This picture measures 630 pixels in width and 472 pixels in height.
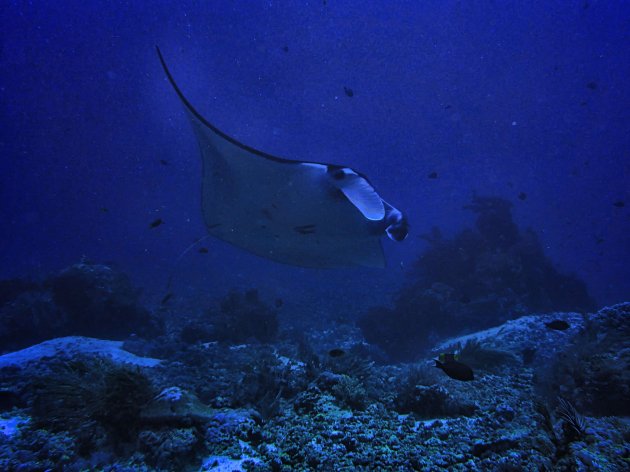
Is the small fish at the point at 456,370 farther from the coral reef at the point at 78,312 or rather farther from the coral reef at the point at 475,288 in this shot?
the coral reef at the point at 78,312

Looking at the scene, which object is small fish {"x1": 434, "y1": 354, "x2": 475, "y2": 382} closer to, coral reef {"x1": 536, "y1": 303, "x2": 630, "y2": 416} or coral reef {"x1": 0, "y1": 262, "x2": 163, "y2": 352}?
coral reef {"x1": 536, "y1": 303, "x2": 630, "y2": 416}

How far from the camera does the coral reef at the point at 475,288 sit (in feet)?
30.4

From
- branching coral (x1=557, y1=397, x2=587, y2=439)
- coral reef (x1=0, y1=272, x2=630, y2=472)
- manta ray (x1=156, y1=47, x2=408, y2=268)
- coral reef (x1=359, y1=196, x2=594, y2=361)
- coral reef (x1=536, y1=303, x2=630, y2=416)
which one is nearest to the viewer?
branching coral (x1=557, y1=397, x2=587, y2=439)

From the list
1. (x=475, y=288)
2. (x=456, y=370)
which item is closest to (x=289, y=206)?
(x=456, y=370)

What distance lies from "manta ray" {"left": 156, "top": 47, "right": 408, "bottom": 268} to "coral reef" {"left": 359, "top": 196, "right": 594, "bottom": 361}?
5615mm

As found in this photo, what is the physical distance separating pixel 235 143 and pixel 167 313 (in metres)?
11.4

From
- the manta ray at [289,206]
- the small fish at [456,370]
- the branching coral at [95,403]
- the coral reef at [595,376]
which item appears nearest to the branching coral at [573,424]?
the small fish at [456,370]

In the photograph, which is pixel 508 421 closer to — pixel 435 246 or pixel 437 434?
pixel 437 434

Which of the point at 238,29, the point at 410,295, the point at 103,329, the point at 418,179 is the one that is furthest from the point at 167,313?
the point at 418,179

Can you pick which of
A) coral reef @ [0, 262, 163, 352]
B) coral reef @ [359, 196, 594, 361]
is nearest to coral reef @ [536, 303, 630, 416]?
coral reef @ [359, 196, 594, 361]

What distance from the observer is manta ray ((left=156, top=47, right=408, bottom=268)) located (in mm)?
3143

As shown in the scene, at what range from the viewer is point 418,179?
204 ft

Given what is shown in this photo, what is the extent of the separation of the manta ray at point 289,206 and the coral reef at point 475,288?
5.61 meters

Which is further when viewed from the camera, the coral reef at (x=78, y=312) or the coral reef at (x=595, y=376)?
the coral reef at (x=78, y=312)
